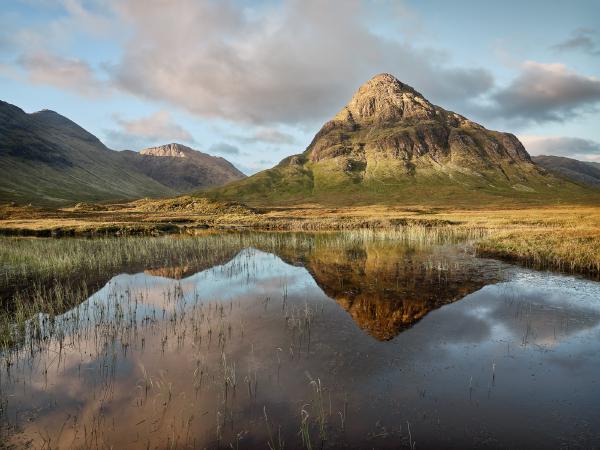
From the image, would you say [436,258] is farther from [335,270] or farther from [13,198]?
[13,198]

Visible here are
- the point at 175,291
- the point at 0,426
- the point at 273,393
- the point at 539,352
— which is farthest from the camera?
the point at 175,291

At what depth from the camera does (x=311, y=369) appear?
13.4m

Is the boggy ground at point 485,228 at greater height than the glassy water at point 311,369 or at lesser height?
greater

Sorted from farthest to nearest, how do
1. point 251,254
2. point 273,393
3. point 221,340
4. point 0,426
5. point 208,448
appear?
point 251,254 → point 221,340 → point 273,393 → point 0,426 → point 208,448

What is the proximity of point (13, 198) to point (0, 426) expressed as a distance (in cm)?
21155

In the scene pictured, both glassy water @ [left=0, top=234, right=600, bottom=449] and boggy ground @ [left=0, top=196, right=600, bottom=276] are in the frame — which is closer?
glassy water @ [left=0, top=234, right=600, bottom=449]

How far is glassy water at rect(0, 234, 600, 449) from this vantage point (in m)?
9.73

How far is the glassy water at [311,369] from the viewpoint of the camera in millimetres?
9727

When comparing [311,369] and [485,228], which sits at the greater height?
[485,228]

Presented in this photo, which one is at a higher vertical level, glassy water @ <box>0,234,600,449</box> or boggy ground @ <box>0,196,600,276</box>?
boggy ground @ <box>0,196,600,276</box>

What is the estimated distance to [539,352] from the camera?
48.7 feet

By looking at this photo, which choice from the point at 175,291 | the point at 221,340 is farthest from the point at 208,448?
the point at 175,291

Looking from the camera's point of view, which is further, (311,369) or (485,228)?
(485,228)

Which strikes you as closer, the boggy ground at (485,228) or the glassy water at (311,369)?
the glassy water at (311,369)
